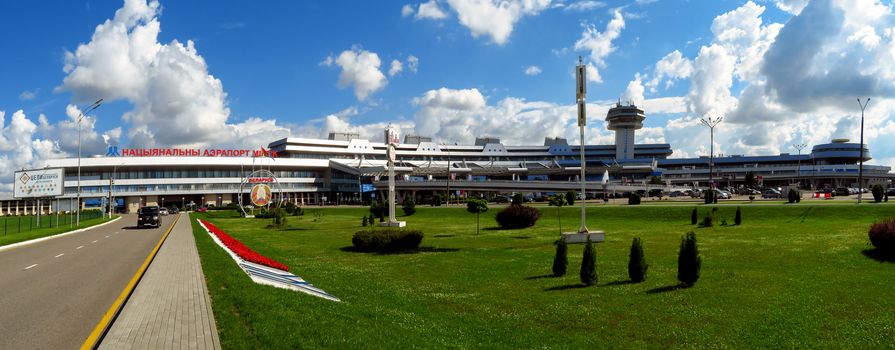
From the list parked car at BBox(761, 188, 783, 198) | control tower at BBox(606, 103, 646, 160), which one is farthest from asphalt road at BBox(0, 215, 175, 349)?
control tower at BBox(606, 103, 646, 160)

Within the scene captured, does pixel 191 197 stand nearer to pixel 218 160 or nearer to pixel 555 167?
pixel 218 160

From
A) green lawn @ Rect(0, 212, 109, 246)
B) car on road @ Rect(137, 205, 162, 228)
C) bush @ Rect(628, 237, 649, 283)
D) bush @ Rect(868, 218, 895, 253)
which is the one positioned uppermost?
bush @ Rect(868, 218, 895, 253)

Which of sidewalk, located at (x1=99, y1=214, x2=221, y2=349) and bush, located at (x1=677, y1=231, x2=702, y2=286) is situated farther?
bush, located at (x1=677, y1=231, x2=702, y2=286)

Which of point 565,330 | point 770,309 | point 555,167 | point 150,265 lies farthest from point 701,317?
point 555,167

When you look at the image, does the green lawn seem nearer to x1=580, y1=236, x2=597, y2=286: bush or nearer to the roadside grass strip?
the roadside grass strip

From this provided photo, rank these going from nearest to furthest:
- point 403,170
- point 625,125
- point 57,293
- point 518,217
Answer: point 57,293 < point 518,217 < point 403,170 < point 625,125

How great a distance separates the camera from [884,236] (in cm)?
1908

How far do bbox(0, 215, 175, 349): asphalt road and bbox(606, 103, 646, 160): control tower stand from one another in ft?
556

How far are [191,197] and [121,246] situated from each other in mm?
93087

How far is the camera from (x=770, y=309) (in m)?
11.6

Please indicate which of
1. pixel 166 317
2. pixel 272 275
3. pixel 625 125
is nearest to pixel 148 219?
pixel 272 275

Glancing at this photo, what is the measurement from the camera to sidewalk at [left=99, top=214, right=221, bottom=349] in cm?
853

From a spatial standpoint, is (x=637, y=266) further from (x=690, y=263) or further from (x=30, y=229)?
(x=30, y=229)

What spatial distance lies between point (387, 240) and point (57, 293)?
14.1 meters
